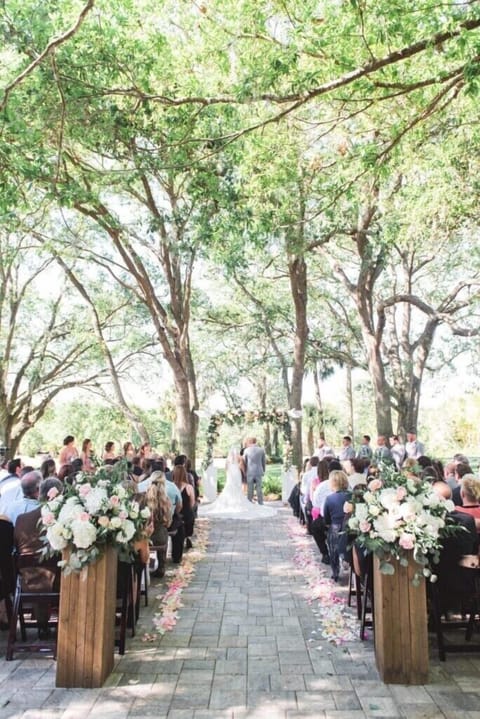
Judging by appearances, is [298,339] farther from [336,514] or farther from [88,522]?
[88,522]

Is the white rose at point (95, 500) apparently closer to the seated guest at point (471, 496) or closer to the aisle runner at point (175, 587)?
the aisle runner at point (175, 587)


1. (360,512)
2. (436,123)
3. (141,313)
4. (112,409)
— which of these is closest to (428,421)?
(112,409)

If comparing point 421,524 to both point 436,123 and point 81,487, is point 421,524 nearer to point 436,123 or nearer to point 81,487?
point 81,487

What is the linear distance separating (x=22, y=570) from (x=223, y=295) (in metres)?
18.5

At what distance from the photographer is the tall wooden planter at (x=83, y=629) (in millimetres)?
3773

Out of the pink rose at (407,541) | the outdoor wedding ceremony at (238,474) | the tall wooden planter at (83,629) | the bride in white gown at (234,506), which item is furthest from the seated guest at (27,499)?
the bride in white gown at (234,506)

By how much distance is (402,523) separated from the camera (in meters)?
3.91

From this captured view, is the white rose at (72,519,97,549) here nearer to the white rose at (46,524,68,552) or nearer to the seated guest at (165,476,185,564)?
the white rose at (46,524,68,552)

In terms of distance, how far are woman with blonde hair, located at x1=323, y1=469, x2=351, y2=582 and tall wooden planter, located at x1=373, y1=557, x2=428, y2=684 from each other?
2.13m

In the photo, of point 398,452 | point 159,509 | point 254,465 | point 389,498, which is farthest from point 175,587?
point 398,452

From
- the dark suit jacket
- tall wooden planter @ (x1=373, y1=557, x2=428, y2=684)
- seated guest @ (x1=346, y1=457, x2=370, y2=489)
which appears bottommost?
tall wooden planter @ (x1=373, y1=557, x2=428, y2=684)

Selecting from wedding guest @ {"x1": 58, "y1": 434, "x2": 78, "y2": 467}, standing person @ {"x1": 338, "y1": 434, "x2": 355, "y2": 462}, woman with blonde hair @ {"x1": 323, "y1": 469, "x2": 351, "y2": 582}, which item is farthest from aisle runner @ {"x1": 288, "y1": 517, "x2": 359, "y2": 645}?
wedding guest @ {"x1": 58, "y1": 434, "x2": 78, "y2": 467}

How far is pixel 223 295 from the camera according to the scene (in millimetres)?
22359

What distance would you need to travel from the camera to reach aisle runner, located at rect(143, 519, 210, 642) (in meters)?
5.09
